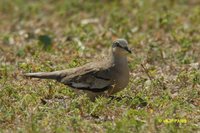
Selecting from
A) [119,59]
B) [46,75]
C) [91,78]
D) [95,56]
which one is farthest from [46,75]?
[95,56]

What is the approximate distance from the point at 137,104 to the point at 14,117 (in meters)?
1.33

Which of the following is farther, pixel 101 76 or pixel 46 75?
pixel 46 75

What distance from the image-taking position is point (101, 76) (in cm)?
837

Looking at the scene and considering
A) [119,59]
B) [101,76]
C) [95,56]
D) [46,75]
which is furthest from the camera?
[95,56]

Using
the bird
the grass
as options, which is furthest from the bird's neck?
the grass

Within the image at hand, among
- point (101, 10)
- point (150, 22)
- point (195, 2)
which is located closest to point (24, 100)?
point (150, 22)

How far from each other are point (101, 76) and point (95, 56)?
8.09 feet

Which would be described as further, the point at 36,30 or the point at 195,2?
the point at 195,2

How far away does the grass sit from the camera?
292 inches

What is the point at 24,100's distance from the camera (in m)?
8.05

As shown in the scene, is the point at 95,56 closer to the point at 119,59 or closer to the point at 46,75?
the point at 46,75

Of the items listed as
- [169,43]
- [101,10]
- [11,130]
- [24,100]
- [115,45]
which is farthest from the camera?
[101,10]

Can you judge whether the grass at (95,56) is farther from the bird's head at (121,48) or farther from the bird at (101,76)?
the bird's head at (121,48)

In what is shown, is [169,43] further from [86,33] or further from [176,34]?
[86,33]
